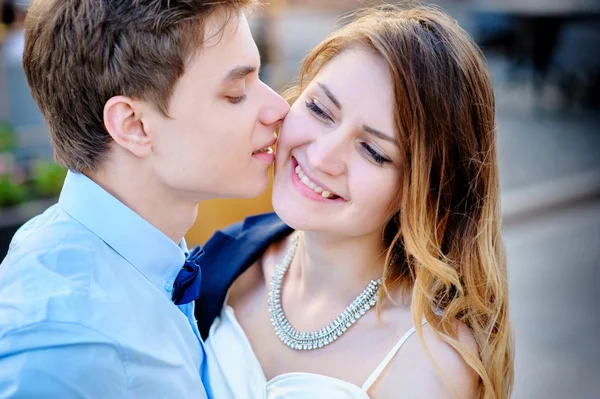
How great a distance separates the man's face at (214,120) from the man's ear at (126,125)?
29 mm

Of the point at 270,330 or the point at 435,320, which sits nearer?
the point at 435,320

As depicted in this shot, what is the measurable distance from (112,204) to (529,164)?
682 centimetres

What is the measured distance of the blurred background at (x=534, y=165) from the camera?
14.9 feet

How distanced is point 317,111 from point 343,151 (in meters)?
0.17

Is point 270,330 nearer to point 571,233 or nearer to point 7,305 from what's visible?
point 7,305

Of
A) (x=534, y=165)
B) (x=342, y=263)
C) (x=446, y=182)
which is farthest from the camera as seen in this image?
(x=534, y=165)

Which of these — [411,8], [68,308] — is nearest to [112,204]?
[68,308]

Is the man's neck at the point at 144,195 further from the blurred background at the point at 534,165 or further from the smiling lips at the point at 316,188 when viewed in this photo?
the blurred background at the point at 534,165

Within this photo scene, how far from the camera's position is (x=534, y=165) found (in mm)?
7926

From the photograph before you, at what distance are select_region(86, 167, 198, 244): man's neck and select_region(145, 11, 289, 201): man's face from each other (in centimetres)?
3

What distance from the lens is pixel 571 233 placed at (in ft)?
20.9

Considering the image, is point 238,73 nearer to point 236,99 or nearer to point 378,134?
point 236,99

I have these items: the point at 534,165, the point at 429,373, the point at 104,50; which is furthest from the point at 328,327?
the point at 534,165

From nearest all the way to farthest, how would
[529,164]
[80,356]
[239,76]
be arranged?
[80,356] < [239,76] < [529,164]
